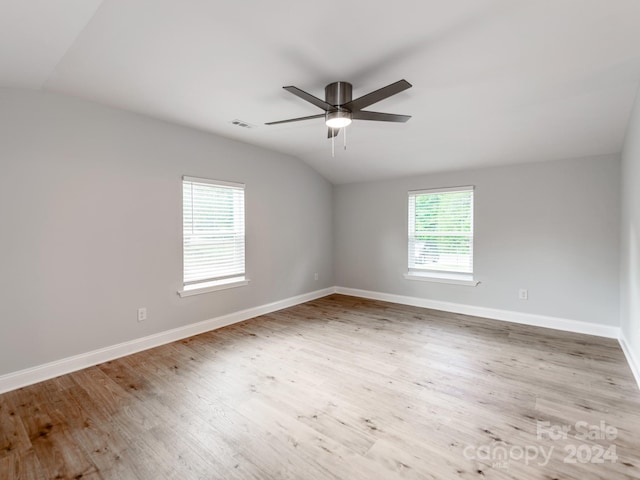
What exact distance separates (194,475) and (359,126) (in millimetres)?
3556

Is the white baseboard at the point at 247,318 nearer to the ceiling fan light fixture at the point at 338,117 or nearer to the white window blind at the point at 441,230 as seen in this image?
the white window blind at the point at 441,230

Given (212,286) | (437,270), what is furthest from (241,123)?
(437,270)

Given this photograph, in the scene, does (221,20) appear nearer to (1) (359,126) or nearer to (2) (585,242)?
(1) (359,126)

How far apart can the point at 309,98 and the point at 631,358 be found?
3.78m

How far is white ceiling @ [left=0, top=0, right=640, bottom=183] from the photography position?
1707 mm

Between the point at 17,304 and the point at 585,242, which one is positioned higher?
the point at 585,242

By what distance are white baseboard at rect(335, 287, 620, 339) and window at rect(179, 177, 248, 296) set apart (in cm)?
267

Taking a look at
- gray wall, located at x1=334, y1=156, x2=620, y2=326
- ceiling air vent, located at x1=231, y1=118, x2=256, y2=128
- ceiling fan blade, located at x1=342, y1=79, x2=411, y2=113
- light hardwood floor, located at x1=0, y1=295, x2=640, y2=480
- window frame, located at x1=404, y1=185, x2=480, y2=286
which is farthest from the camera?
window frame, located at x1=404, y1=185, x2=480, y2=286

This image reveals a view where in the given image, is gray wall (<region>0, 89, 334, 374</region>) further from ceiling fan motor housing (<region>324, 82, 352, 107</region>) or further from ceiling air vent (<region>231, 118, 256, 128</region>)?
ceiling fan motor housing (<region>324, 82, 352, 107</region>)

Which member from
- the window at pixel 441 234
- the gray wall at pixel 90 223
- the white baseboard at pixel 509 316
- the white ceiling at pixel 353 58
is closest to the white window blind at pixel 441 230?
the window at pixel 441 234

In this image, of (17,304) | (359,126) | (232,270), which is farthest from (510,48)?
(17,304)

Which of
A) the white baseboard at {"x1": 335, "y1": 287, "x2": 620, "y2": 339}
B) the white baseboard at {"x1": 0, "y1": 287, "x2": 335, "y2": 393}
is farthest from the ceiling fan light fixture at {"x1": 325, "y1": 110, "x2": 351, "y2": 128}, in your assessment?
the white baseboard at {"x1": 335, "y1": 287, "x2": 620, "y2": 339}

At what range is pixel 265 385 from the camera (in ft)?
8.45

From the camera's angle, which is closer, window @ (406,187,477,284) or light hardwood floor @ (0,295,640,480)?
light hardwood floor @ (0,295,640,480)
